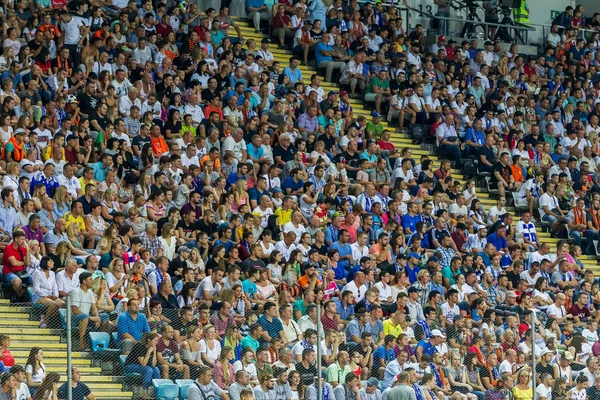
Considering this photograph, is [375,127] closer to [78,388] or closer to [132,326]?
[132,326]

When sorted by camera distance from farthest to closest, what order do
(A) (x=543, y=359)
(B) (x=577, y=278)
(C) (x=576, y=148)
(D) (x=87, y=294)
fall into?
1. (C) (x=576, y=148)
2. (B) (x=577, y=278)
3. (A) (x=543, y=359)
4. (D) (x=87, y=294)

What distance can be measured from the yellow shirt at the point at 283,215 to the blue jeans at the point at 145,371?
21.1 ft

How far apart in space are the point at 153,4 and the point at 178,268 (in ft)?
27.2

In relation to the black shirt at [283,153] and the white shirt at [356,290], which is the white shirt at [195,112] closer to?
the black shirt at [283,153]

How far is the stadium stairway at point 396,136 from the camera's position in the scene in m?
26.0

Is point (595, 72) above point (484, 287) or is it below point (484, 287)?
above

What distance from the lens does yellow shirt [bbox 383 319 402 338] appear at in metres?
17.3

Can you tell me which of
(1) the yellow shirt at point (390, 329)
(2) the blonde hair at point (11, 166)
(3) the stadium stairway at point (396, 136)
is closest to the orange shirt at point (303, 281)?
(1) the yellow shirt at point (390, 329)

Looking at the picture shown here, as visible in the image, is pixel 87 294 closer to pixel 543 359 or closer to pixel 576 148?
pixel 543 359

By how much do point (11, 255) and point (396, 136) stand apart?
1088 cm

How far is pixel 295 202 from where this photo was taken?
22.0m

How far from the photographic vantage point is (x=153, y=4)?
84.6 ft

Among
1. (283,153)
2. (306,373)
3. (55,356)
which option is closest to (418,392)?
(306,373)

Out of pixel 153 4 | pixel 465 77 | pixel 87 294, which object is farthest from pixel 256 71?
pixel 87 294
